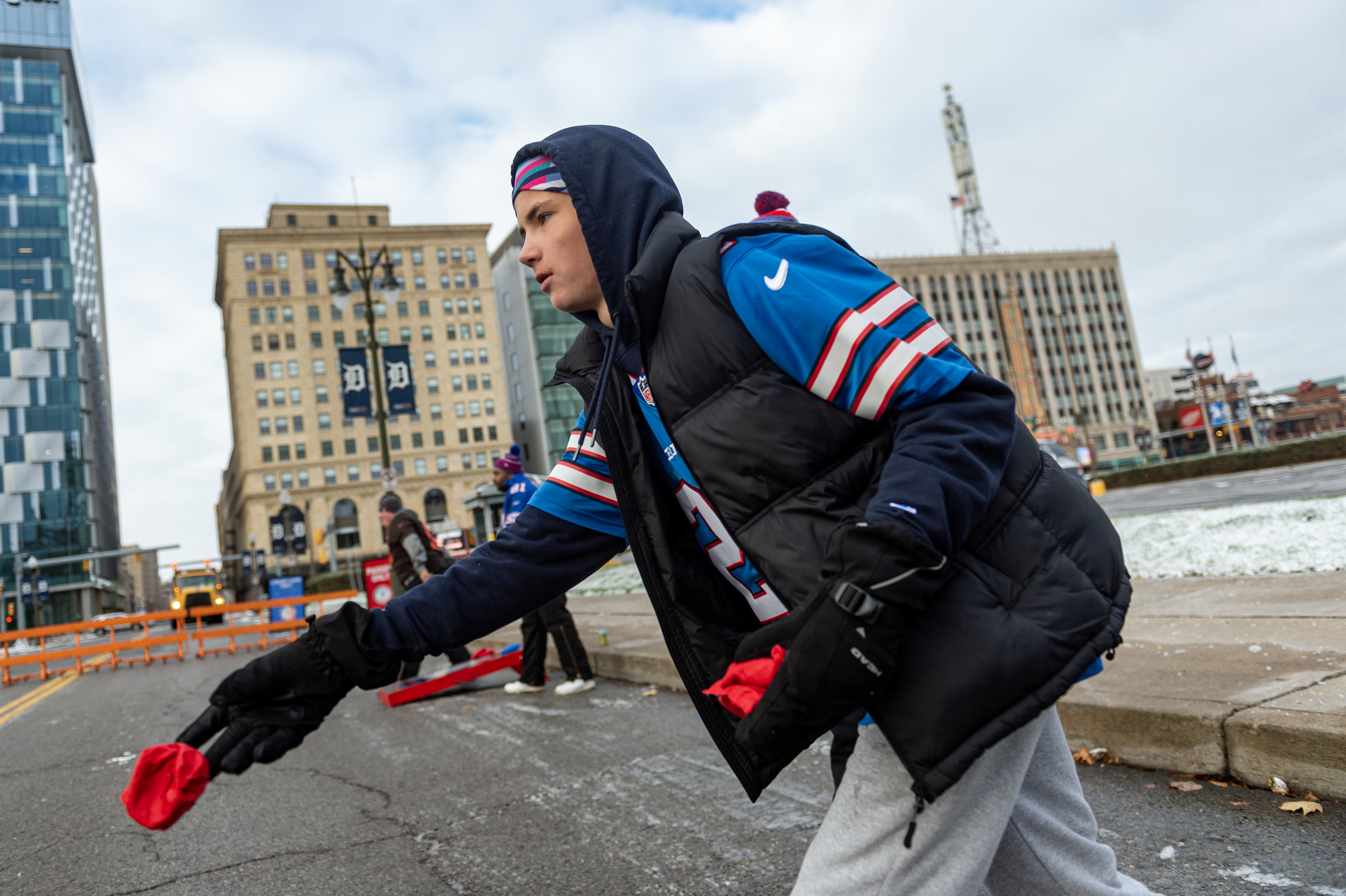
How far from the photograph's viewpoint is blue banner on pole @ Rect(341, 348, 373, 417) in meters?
15.1

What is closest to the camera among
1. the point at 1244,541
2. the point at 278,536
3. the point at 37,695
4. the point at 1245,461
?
the point at 1244,541

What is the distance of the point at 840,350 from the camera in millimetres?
1300

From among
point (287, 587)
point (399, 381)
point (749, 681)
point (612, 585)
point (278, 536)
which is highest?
point (399, 381)

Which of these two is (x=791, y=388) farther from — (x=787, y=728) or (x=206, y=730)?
(x=206, y=730)

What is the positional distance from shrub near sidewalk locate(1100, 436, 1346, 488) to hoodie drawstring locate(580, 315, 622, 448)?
113ft

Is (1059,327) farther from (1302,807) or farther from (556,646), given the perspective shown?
(1302,807)

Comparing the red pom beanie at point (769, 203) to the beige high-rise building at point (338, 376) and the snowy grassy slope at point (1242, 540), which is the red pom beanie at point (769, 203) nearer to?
the snowy grassy slope at point (1242, 540)

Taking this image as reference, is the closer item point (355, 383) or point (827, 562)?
point (827, 562)

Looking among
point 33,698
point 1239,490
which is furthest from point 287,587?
point 1239,490

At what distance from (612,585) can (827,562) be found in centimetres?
1715

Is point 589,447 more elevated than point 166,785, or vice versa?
point 589,447

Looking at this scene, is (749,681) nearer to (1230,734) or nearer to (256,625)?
(1230,734)

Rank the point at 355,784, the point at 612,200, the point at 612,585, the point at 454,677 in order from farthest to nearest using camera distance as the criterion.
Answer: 1. the point at 612,585
2. the point at 454,677
3. the point at 355,784
4. the point at 612,200

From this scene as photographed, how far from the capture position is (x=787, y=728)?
126cm
